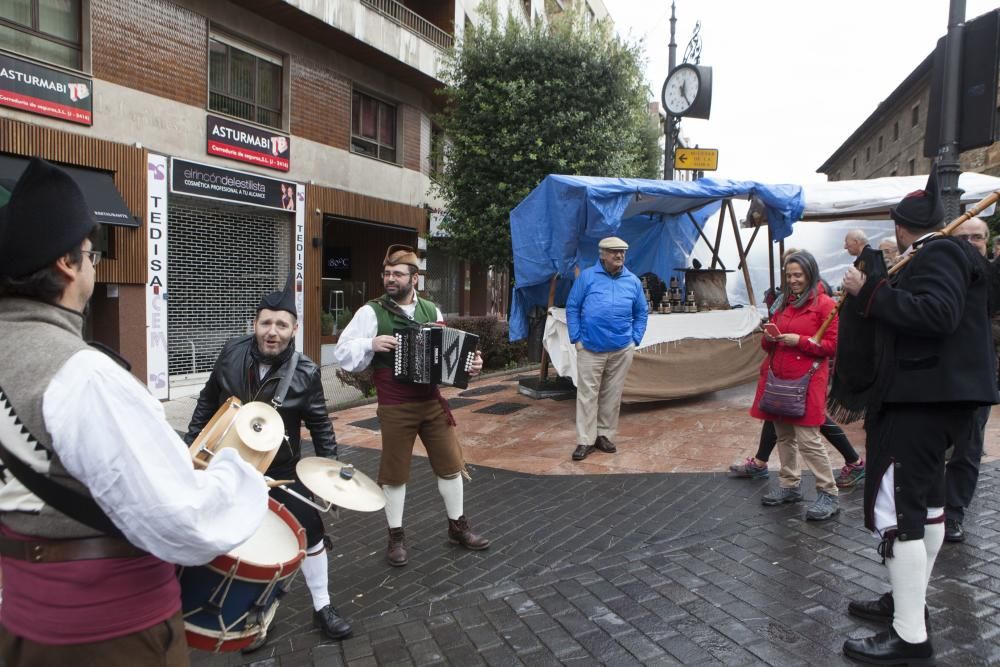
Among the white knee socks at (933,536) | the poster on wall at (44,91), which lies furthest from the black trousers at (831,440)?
the poster on wall at (44,91)

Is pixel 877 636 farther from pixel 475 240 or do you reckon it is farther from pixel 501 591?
pixel 475 240

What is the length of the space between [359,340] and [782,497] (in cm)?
333

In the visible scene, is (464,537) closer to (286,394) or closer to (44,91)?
(286,394)

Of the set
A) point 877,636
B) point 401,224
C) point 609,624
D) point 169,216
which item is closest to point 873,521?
point 877,636

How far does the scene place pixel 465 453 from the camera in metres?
6.93

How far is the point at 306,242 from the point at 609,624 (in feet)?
38.8

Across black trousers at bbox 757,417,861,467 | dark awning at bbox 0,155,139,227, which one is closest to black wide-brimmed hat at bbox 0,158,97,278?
black trousers at bbox 757,417,861,467

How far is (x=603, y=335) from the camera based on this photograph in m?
6.71

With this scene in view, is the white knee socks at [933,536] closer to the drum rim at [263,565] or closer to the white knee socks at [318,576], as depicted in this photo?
the drum rim at [263,565]

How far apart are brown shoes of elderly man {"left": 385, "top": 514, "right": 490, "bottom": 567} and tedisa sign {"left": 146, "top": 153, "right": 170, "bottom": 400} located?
8.10 metres

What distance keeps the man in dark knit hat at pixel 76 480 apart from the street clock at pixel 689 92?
993cm

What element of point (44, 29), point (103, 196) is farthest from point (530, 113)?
point (44, 29)

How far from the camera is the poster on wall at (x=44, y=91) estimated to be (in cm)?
927

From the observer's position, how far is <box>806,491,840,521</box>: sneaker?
4.70m
